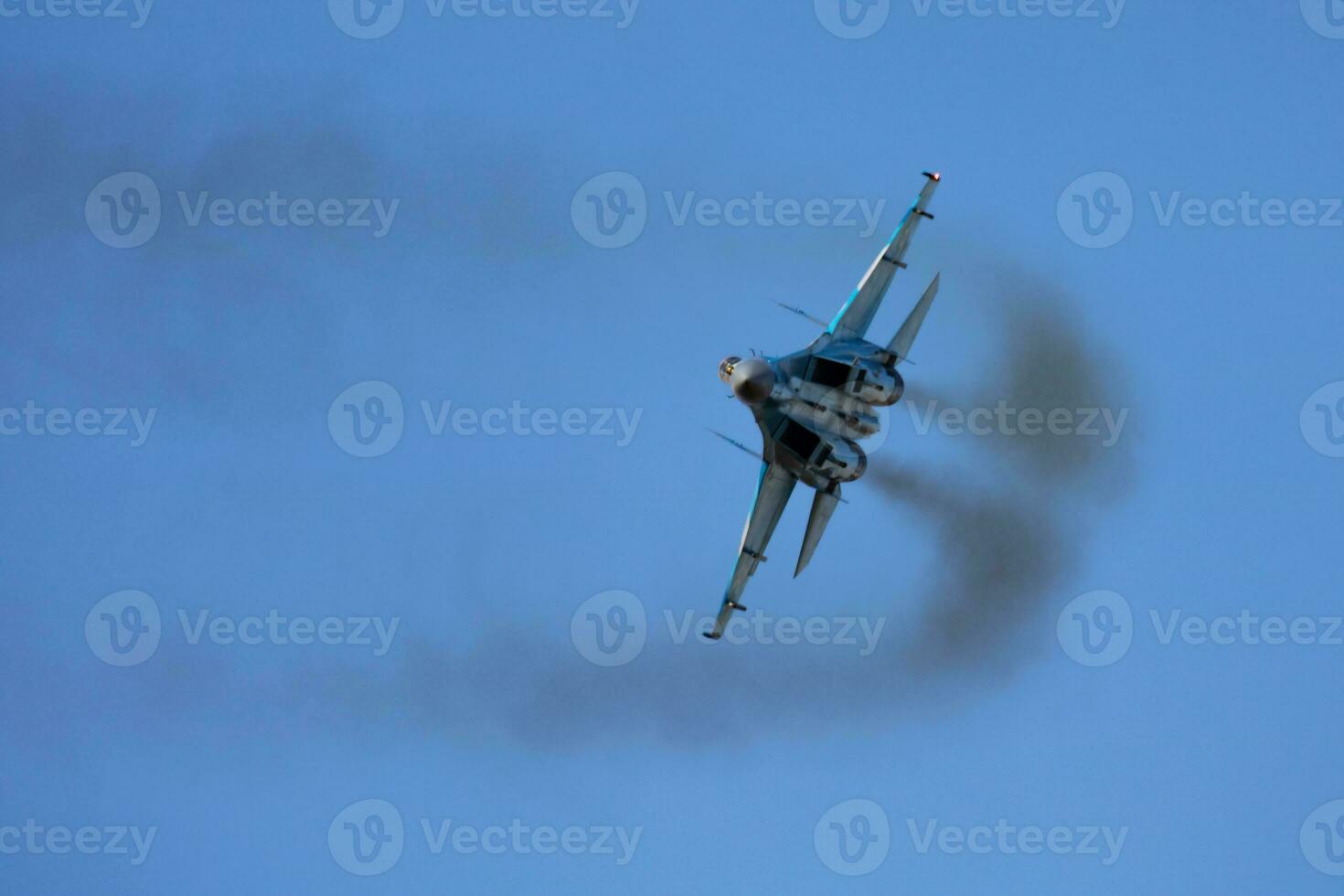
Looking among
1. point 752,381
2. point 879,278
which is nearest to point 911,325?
point 879,278

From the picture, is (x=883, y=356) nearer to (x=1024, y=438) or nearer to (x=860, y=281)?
(x=860, y=281)

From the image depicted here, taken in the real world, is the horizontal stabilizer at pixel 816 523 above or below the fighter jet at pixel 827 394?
below

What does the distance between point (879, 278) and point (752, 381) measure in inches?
226

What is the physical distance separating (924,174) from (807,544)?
887cm

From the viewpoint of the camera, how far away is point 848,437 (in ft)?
169

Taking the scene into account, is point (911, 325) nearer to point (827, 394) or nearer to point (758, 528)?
point (827, 394)

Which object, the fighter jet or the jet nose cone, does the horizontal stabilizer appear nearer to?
the fighter jet

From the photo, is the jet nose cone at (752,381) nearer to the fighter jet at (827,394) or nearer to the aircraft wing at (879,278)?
the fighter jet at (827,394)

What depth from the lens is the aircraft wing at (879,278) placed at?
52250mm

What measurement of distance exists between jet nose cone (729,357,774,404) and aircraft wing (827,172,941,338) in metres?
3.34

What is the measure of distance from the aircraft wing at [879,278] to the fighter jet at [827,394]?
0.02 metres

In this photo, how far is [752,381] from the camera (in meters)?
48.6

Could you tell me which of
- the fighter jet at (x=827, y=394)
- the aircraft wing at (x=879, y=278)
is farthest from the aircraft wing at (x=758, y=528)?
the aircraft wing at (x=879, y=278)

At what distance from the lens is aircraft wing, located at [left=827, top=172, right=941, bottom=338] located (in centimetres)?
5225
